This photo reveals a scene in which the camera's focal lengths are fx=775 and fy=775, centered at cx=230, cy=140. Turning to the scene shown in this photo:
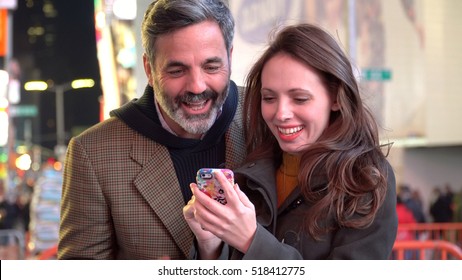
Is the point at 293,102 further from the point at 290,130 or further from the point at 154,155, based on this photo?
the point at 154,155

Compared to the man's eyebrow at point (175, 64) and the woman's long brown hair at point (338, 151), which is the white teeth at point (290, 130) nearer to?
the woman's long brown hair at point (338, 151)

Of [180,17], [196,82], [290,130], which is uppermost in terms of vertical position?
[180,17]

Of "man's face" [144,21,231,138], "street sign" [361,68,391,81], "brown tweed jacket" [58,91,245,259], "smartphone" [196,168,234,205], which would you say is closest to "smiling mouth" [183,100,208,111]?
"man's face" [144,21,231,138]

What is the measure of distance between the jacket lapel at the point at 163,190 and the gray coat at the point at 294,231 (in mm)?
353

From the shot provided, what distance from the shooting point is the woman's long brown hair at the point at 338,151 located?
187 centimetres

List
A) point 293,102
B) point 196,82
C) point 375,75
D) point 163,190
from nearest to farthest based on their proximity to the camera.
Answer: point 293,102 < point 196,82 < point 163,190 < point 375,75

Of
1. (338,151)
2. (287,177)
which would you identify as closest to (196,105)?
(287,177)

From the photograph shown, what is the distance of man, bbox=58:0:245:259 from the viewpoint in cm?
222

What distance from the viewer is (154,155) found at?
239 cm

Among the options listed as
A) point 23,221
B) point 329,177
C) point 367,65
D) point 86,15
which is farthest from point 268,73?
point 23,221

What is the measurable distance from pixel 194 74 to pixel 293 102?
1.21 ft

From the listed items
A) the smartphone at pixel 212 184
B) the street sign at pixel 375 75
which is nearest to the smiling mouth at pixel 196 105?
the smartphone at pixel 212 184
